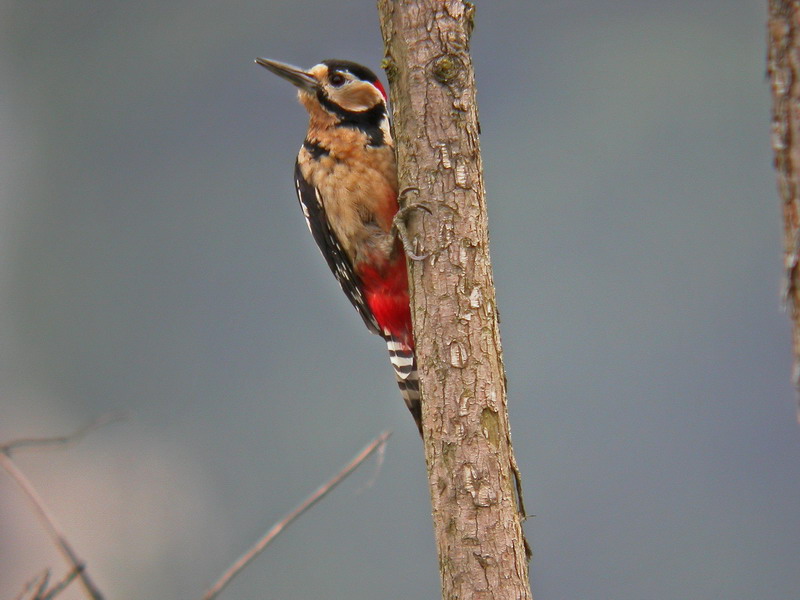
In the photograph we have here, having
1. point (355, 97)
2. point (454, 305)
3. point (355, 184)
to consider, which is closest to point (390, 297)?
point (355, 184)

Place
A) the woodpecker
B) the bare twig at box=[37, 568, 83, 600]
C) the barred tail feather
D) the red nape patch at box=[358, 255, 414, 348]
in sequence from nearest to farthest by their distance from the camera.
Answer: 1. the bare twig at box=[37, 568, 83, 600]
2. the woodpecker
3. the red nape patch at box=[358, 255, 414, 348]
4. the barred tail feather

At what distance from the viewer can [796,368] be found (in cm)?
118

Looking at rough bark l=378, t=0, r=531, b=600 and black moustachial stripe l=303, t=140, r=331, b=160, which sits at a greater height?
black moustachial stripe l=303, t=140, r=331, b=160

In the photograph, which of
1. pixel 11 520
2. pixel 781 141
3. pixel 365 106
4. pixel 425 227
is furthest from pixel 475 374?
pixel 11 520

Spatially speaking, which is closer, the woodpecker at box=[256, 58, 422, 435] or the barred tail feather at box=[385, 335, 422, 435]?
the woodpecker at box=[256, 58, 422, 435]

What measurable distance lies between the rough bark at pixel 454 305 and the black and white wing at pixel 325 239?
2.62 ft

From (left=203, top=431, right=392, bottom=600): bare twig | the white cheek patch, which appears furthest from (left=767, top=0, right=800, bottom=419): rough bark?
the white cheek patch

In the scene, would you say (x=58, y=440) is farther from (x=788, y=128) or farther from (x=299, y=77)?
(x=299, y=77)

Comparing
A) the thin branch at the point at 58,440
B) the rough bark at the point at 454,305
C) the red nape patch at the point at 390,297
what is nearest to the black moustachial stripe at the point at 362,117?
the red nape patch at the point at 390,297

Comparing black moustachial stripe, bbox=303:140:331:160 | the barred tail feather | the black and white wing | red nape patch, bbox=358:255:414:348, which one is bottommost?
the barred tail feather

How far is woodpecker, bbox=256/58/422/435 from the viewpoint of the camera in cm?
256

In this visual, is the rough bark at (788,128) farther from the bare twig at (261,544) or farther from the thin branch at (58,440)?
the thin branch at (58,440)

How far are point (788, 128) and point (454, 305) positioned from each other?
33.7 inches

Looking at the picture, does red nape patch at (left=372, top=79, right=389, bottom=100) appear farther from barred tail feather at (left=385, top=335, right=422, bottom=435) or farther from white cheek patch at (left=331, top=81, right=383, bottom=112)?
barred tail feather at (left=385, top=335, right=422, bottom=435)
